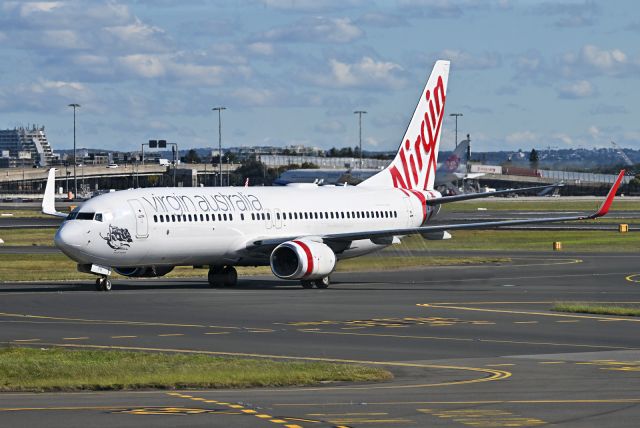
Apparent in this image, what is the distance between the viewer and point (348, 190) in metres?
66.8

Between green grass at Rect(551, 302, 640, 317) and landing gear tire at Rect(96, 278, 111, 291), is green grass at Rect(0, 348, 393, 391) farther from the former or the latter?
landing gear tire at Rect(96, 278, 111, 291)

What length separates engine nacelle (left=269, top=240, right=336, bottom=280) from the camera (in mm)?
57656

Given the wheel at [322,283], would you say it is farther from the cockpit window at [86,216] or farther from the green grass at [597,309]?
the green grass at [597,309]

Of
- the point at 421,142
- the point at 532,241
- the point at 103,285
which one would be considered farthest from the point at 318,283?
the point at 532,241

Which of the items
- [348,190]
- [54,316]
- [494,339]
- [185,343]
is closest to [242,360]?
[185,343]

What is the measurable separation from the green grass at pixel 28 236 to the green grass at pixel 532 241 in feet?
90.7

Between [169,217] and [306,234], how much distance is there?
26.5 feet

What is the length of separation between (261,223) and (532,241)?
146ft

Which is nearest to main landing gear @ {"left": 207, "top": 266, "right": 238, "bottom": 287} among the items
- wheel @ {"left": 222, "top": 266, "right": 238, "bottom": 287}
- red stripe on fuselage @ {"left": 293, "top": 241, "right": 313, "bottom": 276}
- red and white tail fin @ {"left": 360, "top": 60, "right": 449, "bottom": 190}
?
wheel @ {"left": 222, "top": 266, "right": 238, "bottom": 287}

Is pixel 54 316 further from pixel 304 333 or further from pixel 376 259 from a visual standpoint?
pixel 376 259

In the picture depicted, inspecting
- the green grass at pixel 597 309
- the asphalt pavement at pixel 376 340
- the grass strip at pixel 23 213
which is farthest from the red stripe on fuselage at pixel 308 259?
the grass strip at pixel 23 213

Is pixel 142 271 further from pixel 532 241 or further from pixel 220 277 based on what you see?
pixel 532 241

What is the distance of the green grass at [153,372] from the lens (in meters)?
27.3

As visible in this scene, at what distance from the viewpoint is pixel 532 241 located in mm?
101562
